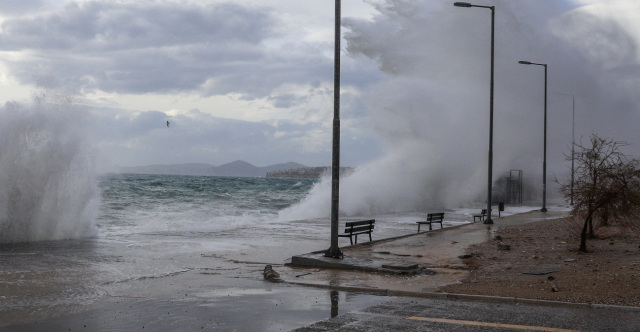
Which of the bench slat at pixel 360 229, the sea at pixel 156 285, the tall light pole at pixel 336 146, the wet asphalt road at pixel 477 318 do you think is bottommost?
the sea at pixel 156 285

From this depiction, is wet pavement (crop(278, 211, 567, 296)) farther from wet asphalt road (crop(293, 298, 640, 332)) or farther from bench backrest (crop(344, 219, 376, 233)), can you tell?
wet asphalt road (crop(293, 298, 640, 332))

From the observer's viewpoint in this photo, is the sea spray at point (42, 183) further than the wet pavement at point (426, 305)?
Yes

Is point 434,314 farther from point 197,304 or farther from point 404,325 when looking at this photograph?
point 197,304

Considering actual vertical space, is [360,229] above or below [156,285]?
above

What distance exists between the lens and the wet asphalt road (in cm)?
768

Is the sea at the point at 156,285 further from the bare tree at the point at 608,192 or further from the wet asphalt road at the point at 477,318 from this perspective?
the bare tree at the point at 608,192

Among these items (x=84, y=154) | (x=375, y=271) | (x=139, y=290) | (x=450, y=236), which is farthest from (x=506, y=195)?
(x=139, y=290)

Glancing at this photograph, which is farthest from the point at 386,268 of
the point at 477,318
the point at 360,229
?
the point at 360,229

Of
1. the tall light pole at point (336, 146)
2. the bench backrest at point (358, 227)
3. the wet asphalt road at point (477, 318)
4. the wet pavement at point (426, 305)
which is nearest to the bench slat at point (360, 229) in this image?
the bench backrest at point (358, 227)

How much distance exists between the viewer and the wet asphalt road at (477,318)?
768 centimetres

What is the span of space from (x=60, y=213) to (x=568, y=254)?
17.2m

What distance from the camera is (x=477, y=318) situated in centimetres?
830

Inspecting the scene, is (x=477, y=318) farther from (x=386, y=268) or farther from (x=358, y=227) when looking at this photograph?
(x=358, y=227)

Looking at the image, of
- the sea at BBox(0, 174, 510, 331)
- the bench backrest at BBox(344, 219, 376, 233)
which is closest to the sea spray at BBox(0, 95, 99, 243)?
the sea at BBox(0, 174, 510, 331)
